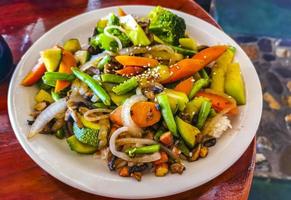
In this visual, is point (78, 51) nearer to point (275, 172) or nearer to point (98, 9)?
point (98, 9)

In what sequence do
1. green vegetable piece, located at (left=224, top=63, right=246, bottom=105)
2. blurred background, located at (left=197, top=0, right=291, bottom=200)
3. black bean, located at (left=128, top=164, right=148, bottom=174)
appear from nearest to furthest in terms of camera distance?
black bean, located at (left=128, top=164, right=148, bottom=174) → green vegetable piece, located at (left=224, top=63, right=246, bottom=105) → blurred background, located at (left=197, top=0, right=291, bottom=200)

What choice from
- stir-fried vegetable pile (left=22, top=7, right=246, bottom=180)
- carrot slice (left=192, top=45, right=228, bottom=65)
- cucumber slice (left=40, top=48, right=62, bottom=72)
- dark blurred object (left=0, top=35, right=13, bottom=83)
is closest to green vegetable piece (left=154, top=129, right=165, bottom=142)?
stir-fried vegetable pile (left=22, top=7, right=246, bottom=180)

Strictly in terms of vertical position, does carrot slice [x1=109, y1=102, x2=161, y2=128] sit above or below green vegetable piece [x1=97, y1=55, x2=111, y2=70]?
below

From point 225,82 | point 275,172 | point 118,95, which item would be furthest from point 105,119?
point 275,172

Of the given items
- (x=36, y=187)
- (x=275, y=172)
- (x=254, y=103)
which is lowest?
(x=275, y=172)

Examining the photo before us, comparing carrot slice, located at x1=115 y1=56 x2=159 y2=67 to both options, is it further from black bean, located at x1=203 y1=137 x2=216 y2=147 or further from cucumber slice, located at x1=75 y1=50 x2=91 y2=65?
black bean, located at x1=203 y1=137 x2=216 y2=147

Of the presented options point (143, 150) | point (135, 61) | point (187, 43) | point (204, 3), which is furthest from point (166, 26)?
point (204, 3)

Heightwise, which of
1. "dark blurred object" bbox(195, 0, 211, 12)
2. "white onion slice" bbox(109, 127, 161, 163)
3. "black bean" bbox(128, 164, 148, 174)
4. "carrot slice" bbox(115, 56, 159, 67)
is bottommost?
"dark blurred object" bbox(195, 0, 211, 12)
